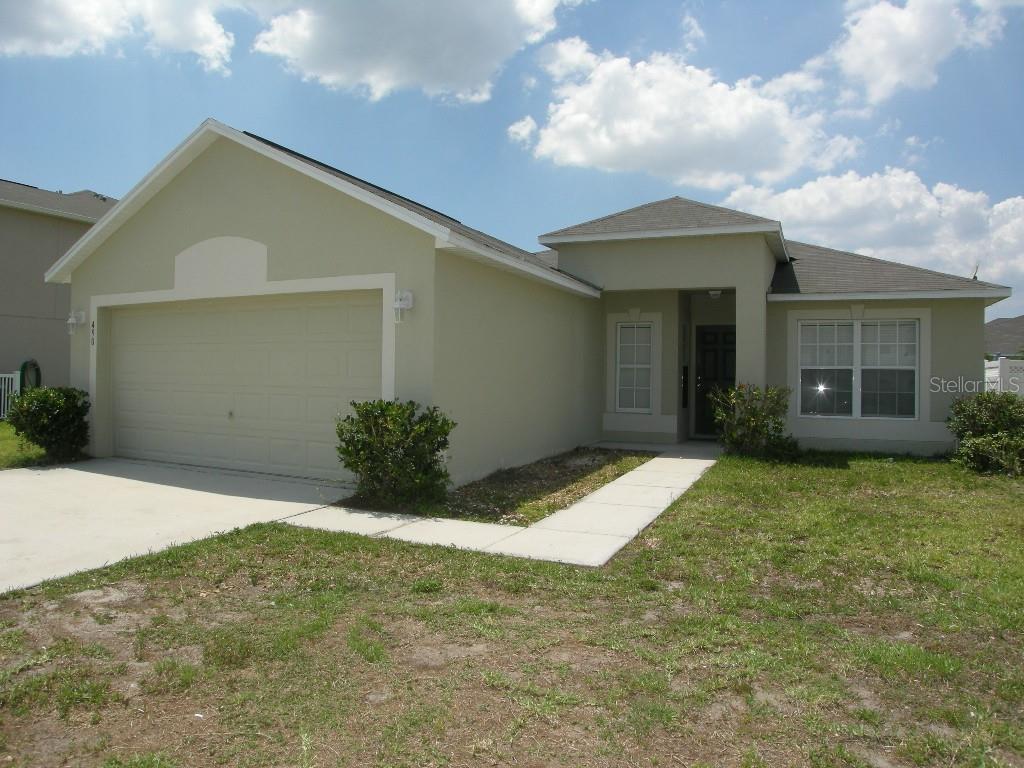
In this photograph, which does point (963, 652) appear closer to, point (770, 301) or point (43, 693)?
point (43, 693)

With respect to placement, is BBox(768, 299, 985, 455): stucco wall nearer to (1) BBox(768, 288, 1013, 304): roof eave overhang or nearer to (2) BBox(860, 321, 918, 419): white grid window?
(2) BBox(860, 321, 918, 419): white grid window

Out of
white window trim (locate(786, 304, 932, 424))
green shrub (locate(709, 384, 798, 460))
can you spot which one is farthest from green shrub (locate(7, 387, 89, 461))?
white window trim (locate(786, 304, 932, 424))

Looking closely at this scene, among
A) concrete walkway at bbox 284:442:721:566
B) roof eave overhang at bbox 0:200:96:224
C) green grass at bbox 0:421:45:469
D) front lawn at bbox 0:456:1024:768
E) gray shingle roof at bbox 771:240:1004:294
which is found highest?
roof eave overhang at bbox 0:200:96:224

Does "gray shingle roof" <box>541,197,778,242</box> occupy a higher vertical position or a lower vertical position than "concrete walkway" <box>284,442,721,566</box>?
higher

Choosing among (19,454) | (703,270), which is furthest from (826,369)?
(19,454)

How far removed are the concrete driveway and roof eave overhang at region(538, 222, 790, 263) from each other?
650 cm

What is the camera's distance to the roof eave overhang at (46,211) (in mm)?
18625

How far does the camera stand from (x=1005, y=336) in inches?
1120

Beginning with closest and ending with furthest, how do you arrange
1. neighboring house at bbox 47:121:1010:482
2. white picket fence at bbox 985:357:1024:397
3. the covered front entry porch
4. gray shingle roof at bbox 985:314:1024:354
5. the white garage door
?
neighboring house at bbox 47:121:1010:482 < the white garage door < white picket fence at bbox 985:357:1024:397 < the covered front entry porch < gray shingle roof at bbox 985:314:1024:354

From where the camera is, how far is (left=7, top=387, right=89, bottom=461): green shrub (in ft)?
35.6

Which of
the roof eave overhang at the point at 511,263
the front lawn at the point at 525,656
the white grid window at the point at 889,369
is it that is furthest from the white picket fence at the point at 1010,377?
the front lawn at the point at 525,656

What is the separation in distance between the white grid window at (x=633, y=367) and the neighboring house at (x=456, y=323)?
1.2 inches

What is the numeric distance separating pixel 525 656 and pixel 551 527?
317cm

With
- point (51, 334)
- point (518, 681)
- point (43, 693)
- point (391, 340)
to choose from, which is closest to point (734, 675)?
point (518, 681)
